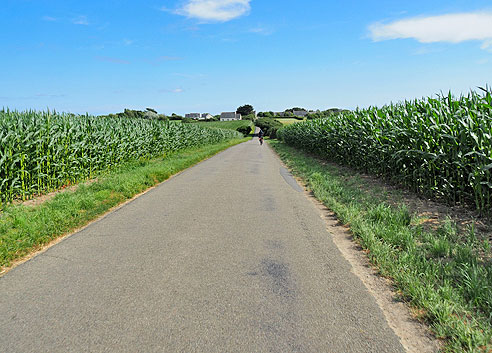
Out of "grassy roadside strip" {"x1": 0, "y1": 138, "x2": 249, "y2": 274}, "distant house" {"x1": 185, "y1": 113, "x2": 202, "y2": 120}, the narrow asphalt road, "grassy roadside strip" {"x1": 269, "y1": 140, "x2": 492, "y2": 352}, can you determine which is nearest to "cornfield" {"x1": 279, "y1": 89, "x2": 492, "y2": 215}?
"grassy roadside strip" {"x1": 269, "y1": 140, "x2": 492, "y2": 352}

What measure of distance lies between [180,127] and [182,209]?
1935 centimetres

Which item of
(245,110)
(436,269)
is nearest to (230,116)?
(245,110)

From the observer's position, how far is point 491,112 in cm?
606

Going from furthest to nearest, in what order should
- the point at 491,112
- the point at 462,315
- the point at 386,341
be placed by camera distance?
the point at 491,112 < the point at 462,315 < the point at 386,341

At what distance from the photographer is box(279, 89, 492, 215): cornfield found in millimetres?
5832

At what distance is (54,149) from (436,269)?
9.25 m

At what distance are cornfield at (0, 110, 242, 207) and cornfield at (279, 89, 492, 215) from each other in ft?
28.0

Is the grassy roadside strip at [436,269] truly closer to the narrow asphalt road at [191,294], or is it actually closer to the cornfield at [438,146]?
A: the narrow asphalt road at [191,294]

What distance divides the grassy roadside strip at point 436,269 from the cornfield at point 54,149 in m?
7.10

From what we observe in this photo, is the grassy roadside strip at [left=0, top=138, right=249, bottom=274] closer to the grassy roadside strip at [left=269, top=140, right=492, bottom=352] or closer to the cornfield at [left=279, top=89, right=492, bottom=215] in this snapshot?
the grassy roadside strip at [left=269, top=140, right=492, bottom=352]

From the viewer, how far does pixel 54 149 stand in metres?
9.23

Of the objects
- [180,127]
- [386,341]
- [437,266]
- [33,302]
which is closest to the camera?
[386,341]

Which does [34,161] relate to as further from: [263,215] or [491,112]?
[491,112]

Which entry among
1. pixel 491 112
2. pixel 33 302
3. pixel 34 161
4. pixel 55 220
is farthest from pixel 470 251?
pixel 34 161
